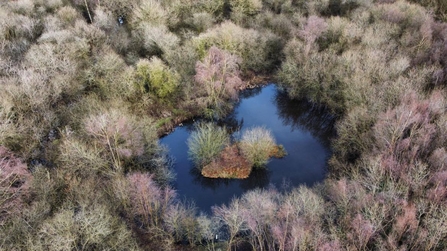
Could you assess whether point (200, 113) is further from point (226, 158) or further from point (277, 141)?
point (277, 141)

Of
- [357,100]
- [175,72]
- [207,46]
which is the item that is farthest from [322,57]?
[175,72]

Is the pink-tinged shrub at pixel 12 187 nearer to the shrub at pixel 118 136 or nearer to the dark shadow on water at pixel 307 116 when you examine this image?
the shrub at pixel 118 136

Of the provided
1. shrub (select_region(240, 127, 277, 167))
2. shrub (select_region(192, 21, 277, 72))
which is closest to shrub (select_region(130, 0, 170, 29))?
shrub (select_region(192, 21, 277, 72))

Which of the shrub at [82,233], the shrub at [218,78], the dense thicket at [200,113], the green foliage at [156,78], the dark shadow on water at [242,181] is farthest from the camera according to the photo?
the green foliage at [156,78]

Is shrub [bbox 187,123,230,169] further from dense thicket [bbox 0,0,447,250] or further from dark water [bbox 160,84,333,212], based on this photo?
dense thicket [bbox 0,0,447,250]

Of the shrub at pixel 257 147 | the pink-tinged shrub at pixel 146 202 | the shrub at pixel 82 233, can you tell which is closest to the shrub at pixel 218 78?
the shrub at pixel 257 147
